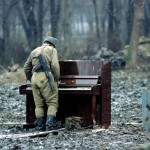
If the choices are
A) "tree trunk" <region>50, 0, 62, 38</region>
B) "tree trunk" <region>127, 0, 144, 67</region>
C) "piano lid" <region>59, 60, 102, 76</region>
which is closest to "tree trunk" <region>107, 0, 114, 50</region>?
"tree trunk" <region>50, 0, 62, 38</region>

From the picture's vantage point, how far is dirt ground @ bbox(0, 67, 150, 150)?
41.8ft

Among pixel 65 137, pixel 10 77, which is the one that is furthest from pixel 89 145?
pixel 10 77

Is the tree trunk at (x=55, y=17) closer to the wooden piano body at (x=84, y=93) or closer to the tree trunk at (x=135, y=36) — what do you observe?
the tree trunk at (x=135, y=36)

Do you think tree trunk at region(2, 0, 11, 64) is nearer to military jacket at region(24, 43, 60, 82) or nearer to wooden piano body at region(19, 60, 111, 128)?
wooden piano body at region(19, 60, 111, 128)

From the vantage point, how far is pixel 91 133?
1454 cm

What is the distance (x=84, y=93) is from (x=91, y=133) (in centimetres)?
92

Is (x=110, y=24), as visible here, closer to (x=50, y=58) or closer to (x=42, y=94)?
(x=50, y=58)

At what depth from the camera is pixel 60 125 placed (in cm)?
1572

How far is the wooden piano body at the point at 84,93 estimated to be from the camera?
1527 centimetres

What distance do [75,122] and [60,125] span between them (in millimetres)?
542

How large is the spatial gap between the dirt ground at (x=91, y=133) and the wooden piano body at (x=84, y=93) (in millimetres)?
454

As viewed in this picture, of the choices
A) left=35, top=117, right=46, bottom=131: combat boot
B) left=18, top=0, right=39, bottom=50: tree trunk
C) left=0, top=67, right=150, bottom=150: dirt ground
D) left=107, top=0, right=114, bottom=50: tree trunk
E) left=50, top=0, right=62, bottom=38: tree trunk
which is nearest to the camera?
left=0, top=67, right=150, bottom=150: dirt ground

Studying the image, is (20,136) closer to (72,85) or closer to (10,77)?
(72,85)

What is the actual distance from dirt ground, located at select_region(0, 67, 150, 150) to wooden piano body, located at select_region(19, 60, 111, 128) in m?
0.45
